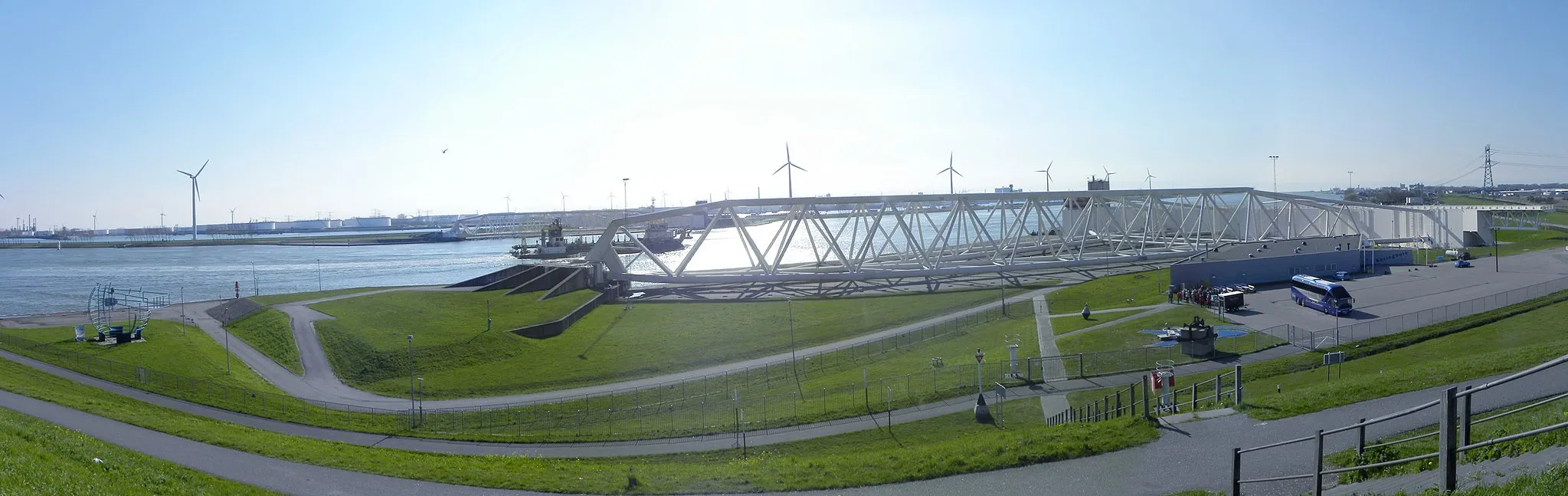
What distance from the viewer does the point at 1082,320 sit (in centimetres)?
3794

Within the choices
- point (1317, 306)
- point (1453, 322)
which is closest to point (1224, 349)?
point (1453, 322)

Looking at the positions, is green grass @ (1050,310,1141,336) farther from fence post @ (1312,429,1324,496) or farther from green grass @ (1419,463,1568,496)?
green grass @ (1419,463,1568,496)

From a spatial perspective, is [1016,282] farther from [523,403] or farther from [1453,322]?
[523,403]

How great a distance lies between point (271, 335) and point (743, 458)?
35129mm

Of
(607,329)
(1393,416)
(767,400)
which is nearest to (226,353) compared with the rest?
(607,329)

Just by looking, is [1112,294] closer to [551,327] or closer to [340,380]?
[551,327]

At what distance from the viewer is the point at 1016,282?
201ft

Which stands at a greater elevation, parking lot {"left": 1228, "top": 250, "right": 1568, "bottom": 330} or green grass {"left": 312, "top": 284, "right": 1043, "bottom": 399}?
parking lot {"left": 1228, "top": 250, "right": 1568, "bottom": 330}

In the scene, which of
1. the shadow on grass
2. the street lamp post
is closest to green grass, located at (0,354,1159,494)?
the street lamp post

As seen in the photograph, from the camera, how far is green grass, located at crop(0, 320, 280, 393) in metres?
34.4

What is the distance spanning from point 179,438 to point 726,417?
13635 millimetres

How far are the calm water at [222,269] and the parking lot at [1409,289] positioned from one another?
76.5 metres

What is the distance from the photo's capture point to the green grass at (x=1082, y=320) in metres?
36.0

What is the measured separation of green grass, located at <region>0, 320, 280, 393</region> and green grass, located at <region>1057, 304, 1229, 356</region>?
3121 cm
